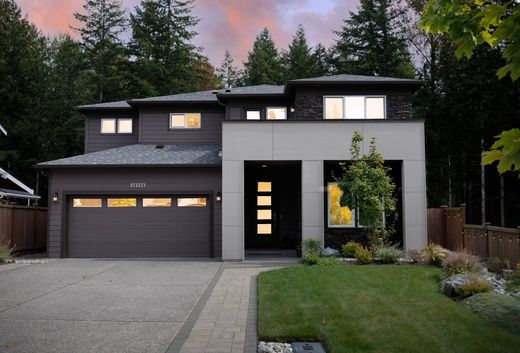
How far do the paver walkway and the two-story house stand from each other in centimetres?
513

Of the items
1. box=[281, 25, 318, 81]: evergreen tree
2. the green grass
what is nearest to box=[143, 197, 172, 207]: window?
the green grass

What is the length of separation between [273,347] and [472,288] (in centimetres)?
442

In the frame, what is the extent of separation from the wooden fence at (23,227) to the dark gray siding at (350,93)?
35.4 ft

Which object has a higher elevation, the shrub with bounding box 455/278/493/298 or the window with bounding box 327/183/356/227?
the window with bounding box 327/183/356/227

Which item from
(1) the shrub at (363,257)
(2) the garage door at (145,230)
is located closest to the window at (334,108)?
(2) the garage door at (145,230)

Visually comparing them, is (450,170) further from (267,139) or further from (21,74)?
(21,74)

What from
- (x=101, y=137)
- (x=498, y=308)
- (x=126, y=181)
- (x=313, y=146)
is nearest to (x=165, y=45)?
(x=101, y=137)

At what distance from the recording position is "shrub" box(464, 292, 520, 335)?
6617 mm

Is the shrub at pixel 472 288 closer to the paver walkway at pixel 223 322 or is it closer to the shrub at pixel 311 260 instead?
the paver walkway at pixel 223 322

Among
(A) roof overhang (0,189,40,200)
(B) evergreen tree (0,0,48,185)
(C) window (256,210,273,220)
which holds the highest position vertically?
(B) evergreen tree (0,0,48,185)

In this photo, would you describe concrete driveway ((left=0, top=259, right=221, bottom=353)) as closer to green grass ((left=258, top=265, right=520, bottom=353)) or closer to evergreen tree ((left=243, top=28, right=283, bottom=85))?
green grass ((left=258, top=265, right=520, bottom=353))

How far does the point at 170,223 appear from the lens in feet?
52.7

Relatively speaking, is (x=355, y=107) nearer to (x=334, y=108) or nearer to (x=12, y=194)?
(x=334, y=108)

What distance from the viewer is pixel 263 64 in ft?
127
